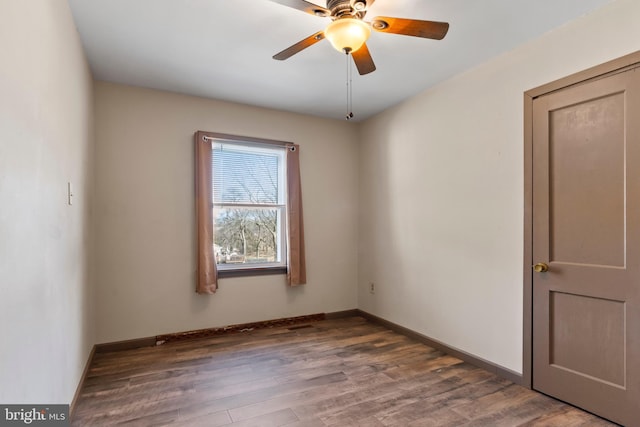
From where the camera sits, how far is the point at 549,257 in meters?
2.38

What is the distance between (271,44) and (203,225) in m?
1.92

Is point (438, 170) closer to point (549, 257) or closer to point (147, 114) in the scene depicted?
point (549, 257)

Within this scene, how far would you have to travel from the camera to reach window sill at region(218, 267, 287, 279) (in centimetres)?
373

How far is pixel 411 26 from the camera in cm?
184

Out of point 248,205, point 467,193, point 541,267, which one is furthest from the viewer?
point 248,205

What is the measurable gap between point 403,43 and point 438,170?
1.26 m

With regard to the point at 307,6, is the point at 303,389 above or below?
below

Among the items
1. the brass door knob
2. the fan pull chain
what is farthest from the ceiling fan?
the brass door knob

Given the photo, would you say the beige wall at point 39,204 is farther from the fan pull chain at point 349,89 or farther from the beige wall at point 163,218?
the fan pull chain at point 349,89

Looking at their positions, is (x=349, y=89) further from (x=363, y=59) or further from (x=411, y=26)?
(x=411, y=26)

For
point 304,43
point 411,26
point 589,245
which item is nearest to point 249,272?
point 304,43

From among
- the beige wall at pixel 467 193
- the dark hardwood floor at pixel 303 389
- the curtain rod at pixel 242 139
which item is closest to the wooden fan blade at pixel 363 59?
the beige wall at pixel 467 193

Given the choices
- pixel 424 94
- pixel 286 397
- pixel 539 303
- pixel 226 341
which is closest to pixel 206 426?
pixel 286 397

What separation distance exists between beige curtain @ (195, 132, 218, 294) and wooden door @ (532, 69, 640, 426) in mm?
2939
